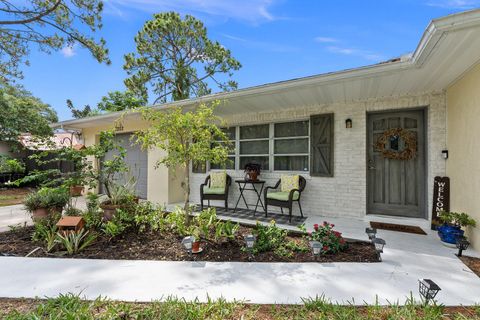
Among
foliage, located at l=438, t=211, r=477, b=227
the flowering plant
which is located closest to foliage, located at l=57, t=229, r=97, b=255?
the flowering plant

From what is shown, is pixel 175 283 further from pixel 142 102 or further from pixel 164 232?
pixel 142 102

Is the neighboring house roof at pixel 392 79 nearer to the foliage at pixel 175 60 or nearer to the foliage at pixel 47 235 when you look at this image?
the foliage at pixel 47 235

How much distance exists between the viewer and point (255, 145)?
18.8 ft

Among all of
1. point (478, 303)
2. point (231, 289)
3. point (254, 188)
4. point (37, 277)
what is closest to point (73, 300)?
point (37, 277)

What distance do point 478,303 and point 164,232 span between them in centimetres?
346

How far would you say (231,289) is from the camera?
2.06 metres

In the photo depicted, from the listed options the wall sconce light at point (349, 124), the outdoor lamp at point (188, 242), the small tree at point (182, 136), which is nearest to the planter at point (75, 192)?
the small tree at point (182, 136)

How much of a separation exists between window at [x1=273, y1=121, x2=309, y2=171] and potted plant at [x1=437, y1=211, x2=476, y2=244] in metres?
2.46

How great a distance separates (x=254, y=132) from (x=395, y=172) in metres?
3.06

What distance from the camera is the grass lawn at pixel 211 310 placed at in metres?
1.66

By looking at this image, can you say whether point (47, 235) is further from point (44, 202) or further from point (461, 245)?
point (461, 245)

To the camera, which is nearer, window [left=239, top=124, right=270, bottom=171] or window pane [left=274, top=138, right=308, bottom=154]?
window pane [left=274, top=138, right=308, bottom=154]

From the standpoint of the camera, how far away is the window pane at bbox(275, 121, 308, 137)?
5117mm

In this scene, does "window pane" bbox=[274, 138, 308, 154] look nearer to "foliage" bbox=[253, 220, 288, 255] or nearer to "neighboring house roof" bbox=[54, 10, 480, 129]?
"neighboring house roof" bbox=[54, 10, 480, 129]
